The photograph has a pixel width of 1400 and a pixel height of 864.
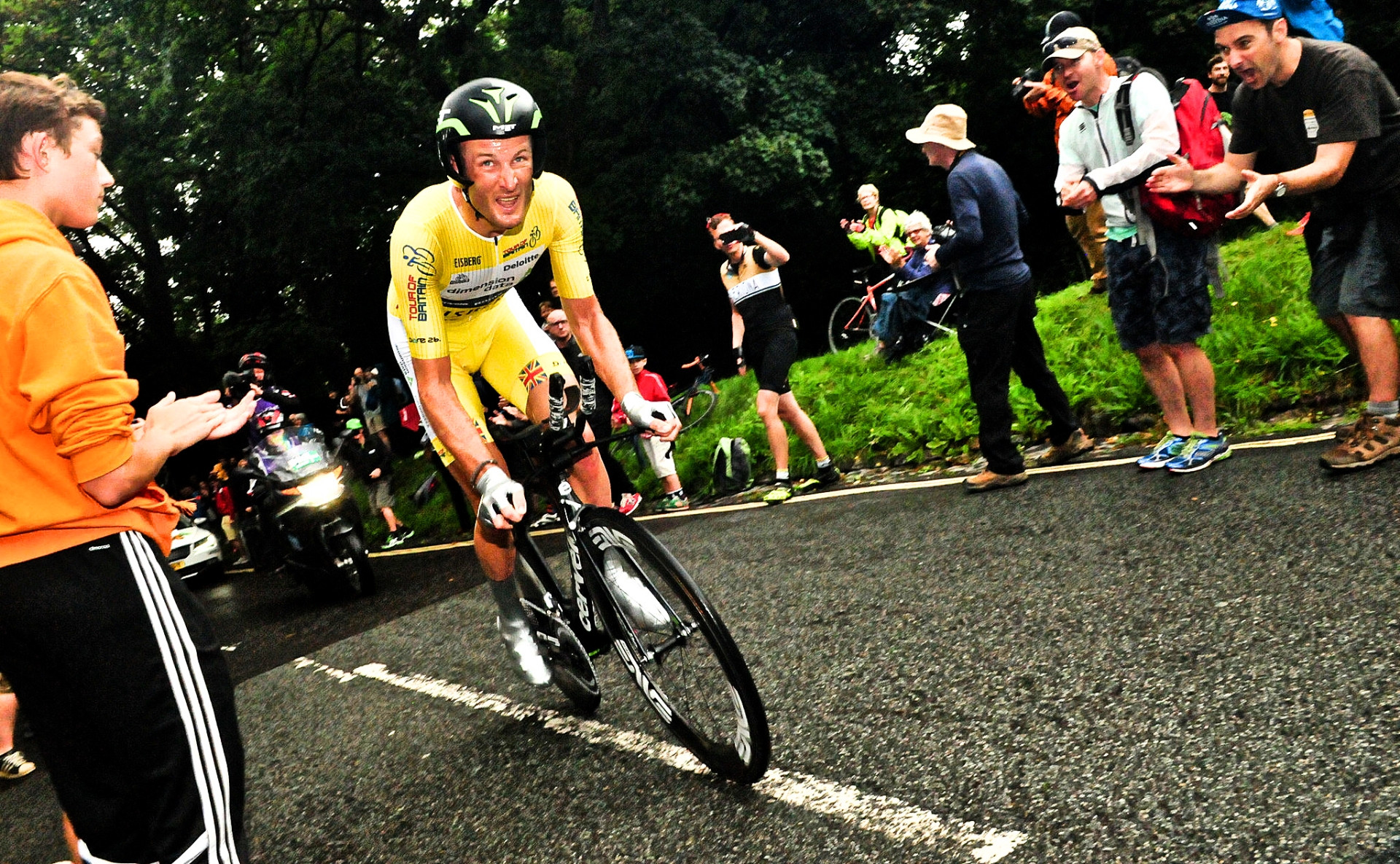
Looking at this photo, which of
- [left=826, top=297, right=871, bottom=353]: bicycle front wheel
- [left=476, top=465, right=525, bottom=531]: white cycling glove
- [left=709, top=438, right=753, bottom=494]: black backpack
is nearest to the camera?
[left=476, top=465, right=525, bottom=531]: white cycling glove

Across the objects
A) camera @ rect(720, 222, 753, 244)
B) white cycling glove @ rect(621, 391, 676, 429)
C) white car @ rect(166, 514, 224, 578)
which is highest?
camera @ rect(720, 222, 753, 244)

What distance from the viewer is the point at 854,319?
46.3ft

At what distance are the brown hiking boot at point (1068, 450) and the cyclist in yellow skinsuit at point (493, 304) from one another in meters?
3.95

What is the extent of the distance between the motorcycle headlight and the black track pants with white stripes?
7013 millimetres

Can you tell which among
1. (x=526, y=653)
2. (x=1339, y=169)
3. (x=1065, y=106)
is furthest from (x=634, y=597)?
(x=1065, y=106)

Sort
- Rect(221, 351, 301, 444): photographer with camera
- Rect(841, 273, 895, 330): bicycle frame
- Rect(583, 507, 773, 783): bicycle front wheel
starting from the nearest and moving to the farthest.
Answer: Rect(583, 507, 773, 783): bicycle front wheel
Rect(221, 351, 301, 444): photographer with camera
Rect(841, 273, 895, 330): bicycle frame

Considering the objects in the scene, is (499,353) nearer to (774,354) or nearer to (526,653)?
(526,653)

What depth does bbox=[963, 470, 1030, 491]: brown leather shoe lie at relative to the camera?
689 centimetres

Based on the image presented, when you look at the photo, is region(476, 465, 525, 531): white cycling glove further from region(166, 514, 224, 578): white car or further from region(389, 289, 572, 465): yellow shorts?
region(166, 514, 224, 578): white car

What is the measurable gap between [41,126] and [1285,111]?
507cm

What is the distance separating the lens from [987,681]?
381 centimetres

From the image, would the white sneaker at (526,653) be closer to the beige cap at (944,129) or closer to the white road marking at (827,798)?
the white road marking at (827,798)

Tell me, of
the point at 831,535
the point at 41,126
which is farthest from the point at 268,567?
the point at 41,126

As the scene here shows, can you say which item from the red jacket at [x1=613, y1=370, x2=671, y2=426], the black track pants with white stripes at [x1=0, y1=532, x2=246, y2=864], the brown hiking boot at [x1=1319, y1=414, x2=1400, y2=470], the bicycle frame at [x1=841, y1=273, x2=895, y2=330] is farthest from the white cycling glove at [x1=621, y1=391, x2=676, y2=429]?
the bicycle frame at [x1=841, y1=273, x2=895, y2=330]
